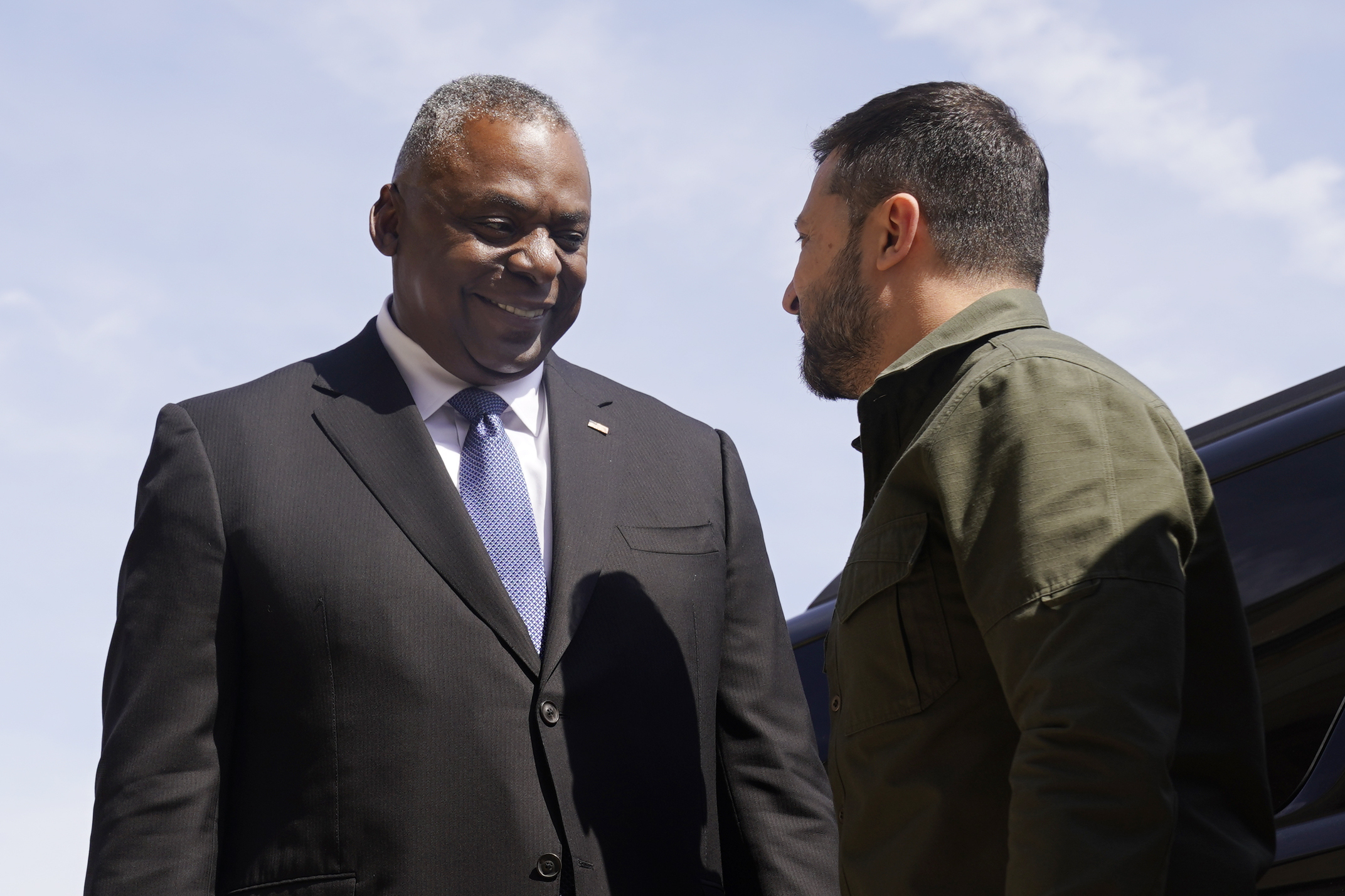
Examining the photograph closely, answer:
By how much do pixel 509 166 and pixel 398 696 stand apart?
1.15 meters

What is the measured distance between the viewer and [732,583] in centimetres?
283

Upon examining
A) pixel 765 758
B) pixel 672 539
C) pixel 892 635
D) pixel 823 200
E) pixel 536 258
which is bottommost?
pixel 765 758

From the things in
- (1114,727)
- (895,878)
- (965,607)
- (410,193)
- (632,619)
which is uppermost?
(410,193)

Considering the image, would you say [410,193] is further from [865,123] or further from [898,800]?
[898,800]

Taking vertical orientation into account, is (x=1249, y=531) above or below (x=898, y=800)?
above

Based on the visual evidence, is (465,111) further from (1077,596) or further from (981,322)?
(1077,596)

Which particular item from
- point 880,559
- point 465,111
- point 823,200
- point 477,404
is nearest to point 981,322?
point 880,559

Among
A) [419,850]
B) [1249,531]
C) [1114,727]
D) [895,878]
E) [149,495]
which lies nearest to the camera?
[1114,727]

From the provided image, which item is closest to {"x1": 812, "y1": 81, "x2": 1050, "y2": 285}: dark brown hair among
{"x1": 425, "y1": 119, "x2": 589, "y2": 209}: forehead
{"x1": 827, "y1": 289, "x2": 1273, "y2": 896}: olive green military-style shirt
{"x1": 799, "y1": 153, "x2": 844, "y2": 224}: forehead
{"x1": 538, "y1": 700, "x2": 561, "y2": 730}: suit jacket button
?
{"x1": 799, "y1": 153, "x2": 844, "y2": 224}: forehead

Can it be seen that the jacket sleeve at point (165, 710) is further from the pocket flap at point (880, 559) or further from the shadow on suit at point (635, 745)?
the pocket flap at point (880, 559)

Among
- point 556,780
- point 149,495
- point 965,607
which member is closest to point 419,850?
point 556,780

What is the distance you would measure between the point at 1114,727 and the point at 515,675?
3.88 feet

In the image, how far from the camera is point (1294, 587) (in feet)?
8.38

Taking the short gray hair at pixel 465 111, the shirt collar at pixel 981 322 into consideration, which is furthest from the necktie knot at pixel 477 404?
the shirt collar at pixel 981 322
